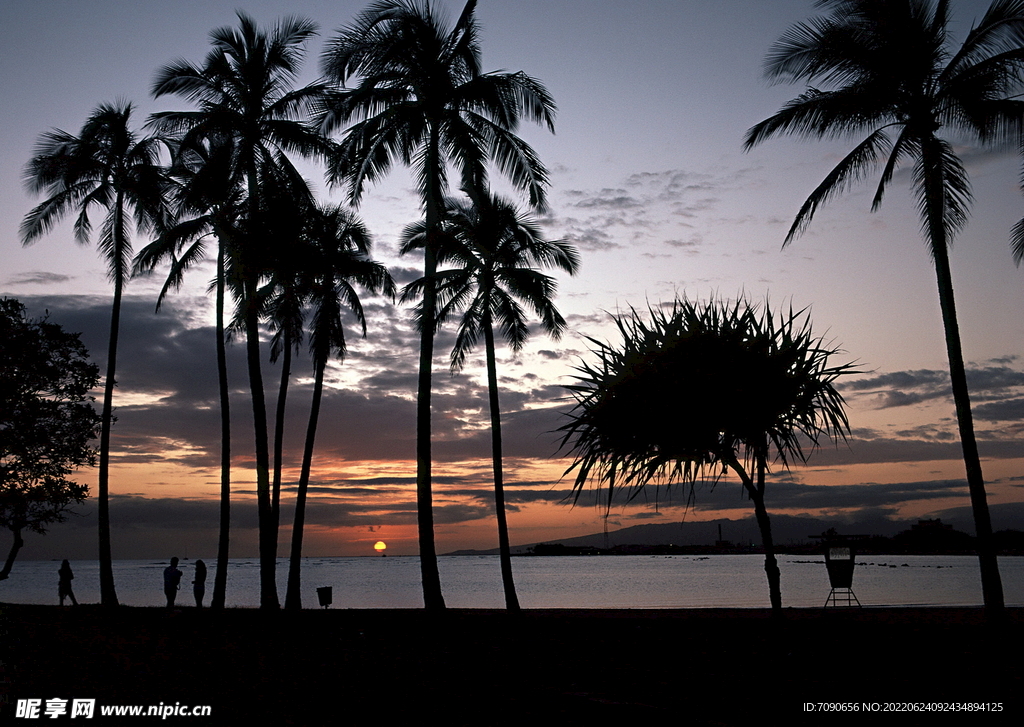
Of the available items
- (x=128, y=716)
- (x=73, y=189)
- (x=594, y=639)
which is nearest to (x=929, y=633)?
(x=594, y=639)

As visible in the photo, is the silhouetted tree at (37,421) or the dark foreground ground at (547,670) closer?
the dark foreground ground at (547,670)

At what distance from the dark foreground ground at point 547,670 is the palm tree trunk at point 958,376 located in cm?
125

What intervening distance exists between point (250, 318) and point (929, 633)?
69.1 ft

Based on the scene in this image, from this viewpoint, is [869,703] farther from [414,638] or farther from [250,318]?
[250,318]

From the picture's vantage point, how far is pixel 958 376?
18.2m

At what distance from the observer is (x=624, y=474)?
1867 cm

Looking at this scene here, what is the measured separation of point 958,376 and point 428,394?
1440cm

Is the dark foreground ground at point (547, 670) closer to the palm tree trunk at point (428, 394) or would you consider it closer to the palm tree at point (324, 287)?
the palm tree trunk at point (428, 394)

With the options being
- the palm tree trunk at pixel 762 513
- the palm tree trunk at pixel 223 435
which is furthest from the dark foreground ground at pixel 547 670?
the palm tree trunk at pixel 223 435

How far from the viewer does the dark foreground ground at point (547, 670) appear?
9.27 metres

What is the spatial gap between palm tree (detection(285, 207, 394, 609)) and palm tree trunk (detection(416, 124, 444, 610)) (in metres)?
5.75

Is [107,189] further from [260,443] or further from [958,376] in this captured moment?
[958,376]

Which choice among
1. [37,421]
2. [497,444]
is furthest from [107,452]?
[497,444]

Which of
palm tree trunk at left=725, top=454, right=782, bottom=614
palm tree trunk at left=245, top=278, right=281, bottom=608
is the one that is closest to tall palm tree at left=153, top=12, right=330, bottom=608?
palm tree trunk at left=245, top=278, right=281, bottom=608
